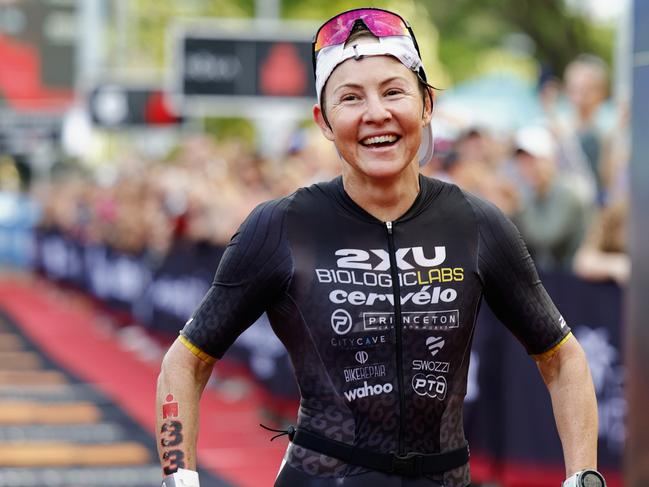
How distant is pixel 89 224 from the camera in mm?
26719

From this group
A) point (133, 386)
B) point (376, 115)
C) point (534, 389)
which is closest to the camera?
point (376, 115)

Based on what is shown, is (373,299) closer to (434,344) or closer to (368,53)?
(434,344)

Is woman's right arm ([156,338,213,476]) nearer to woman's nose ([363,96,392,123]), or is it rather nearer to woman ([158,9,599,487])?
woman ([158,9,599,487])

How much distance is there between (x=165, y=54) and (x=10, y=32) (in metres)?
18.0

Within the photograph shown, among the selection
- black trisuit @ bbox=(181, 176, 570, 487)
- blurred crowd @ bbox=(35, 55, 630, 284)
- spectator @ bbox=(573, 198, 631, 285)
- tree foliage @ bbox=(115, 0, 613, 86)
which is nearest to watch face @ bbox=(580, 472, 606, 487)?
black trisuit @ bbox=(181, 176, 570, 487)

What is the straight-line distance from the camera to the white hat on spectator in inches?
406

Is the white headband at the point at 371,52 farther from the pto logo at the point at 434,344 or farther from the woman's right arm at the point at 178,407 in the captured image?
the woman's right arm at the point at 178,407

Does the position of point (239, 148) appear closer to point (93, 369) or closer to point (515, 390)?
point (93, 369)

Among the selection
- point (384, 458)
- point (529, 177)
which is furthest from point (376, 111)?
point (529, 177)

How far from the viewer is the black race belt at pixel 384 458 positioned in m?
4.04

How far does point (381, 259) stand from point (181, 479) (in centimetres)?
80

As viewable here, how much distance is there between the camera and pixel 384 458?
13.3ft

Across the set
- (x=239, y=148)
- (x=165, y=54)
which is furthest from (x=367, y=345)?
(x=165, y=54)

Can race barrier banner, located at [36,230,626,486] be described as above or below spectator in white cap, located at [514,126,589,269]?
below
